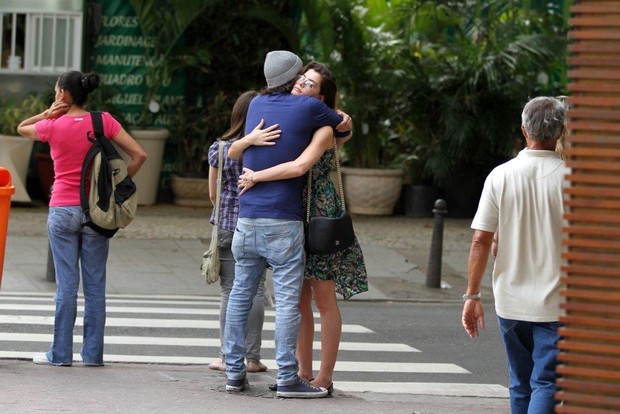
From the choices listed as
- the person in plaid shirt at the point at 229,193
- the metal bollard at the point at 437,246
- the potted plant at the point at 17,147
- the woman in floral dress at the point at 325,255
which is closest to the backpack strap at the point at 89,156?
the person in plaid shirt at the point at 229,193

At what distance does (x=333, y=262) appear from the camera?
23.3 ft

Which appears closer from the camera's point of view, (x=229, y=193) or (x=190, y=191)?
(x=229, y=193)

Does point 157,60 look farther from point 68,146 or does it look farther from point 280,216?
point 280,216

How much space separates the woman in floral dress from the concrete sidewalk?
0.42m

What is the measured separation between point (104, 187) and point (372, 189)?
11.5m

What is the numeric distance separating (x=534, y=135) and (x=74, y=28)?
48.1 feet

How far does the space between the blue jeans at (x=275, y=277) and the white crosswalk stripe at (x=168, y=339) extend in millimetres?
1332

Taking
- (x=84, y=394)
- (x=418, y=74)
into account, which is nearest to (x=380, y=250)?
(x=418, y=74)

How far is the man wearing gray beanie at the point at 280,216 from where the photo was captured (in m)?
6.76

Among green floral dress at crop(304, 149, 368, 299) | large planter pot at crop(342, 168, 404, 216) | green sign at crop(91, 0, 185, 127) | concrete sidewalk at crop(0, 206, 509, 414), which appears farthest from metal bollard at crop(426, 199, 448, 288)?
green sign at crop(91, 0, 185, 127)

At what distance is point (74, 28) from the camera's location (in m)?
19.4

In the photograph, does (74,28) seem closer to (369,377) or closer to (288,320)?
(369,377)

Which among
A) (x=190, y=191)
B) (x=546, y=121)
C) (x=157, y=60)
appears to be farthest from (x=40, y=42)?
(x=546, y=121)

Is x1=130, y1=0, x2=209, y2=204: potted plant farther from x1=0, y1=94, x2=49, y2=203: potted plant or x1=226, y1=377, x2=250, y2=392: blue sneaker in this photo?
x1=226, y1=377, x2=250, y2=392: blue sneaker
